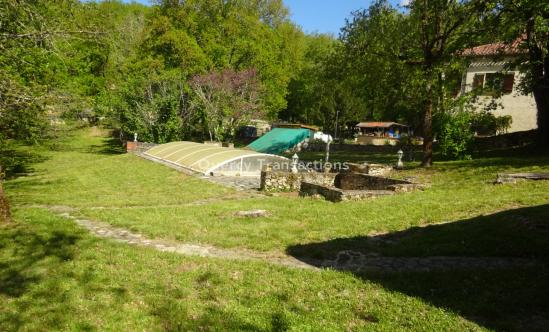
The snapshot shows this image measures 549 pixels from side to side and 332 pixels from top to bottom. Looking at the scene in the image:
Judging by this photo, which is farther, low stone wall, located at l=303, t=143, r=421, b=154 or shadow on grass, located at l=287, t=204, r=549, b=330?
low stone wall, located at l=303, t=143, r=421, b=154

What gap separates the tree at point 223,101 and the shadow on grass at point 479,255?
28.7m

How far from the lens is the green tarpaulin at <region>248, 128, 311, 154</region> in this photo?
119 feet

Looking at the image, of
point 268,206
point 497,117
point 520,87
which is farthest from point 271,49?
point 268,206

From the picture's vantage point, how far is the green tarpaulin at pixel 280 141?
36.1 meters

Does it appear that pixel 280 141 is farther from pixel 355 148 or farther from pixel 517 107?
pixel 517 107

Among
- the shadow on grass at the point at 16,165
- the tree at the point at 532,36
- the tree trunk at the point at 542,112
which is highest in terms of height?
the tree at the point at 532,36

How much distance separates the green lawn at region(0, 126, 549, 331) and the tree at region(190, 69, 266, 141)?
22.9 m

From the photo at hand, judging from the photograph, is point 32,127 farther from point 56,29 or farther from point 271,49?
point 271,49

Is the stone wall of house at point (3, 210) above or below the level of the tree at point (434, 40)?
below

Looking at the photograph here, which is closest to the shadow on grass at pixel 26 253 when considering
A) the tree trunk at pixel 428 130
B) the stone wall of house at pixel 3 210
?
the stone wall of house at pixel 3 210

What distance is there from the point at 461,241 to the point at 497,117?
2651cm

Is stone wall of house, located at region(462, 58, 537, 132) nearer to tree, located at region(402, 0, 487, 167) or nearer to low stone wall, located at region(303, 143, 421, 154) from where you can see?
low stone wall, located at region(303, 143, 421, 154)

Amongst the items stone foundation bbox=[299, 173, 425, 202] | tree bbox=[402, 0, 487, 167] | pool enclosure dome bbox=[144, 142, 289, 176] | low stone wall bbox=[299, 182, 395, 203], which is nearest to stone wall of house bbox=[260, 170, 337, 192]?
stone foundation bbox=[299, 173, 425, 202]

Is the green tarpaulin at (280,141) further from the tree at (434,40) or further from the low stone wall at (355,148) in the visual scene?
the tree at (434,40)
